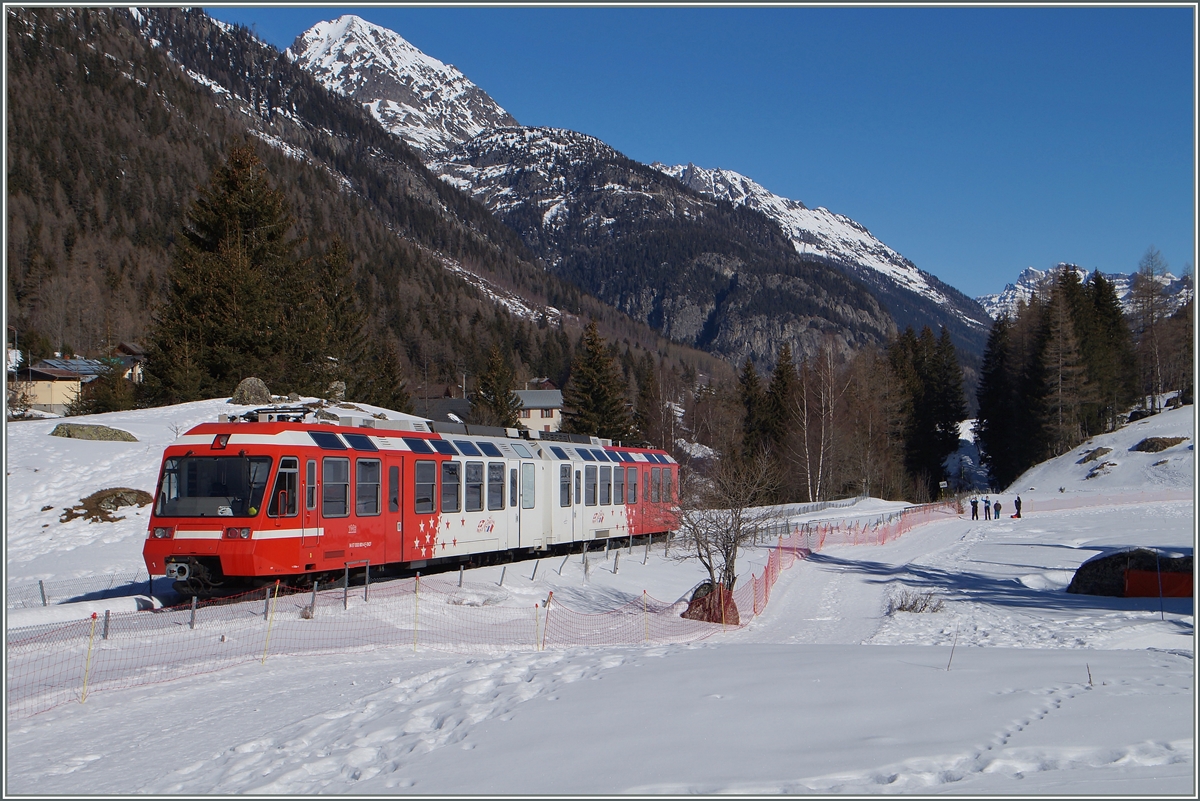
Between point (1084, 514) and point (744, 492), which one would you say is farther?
point (1084, 514)

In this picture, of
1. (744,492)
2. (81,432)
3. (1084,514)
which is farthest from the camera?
(1084,514)

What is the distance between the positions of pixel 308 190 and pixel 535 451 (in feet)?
518

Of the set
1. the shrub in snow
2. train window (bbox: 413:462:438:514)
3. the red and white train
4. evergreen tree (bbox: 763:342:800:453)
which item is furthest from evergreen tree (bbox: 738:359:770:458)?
train window (bbox: 413:462:438:514)

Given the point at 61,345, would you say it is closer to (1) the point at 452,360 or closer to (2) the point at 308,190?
(1) the point at 452,360

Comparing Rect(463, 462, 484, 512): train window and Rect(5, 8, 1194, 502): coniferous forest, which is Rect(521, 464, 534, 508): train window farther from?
Rect(5, 8, 1194, 502): coniferous forest

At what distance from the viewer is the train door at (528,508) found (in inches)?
872

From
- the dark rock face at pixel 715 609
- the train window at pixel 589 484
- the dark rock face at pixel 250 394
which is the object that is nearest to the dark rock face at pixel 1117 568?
the dark rock face at pixel 715 609

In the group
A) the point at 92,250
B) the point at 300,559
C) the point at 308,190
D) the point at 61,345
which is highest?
the point at 308,190

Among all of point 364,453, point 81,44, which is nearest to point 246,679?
point 364,453

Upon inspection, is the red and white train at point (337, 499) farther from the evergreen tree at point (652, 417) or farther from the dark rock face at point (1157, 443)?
the dark rock face at point (1157, 443)

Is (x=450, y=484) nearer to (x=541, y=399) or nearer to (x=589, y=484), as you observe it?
(x=589, y=484)

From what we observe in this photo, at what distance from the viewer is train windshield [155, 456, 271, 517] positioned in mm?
14375

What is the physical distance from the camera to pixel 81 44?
15838cm

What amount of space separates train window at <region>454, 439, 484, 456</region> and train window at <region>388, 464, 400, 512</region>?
8.26 ft
